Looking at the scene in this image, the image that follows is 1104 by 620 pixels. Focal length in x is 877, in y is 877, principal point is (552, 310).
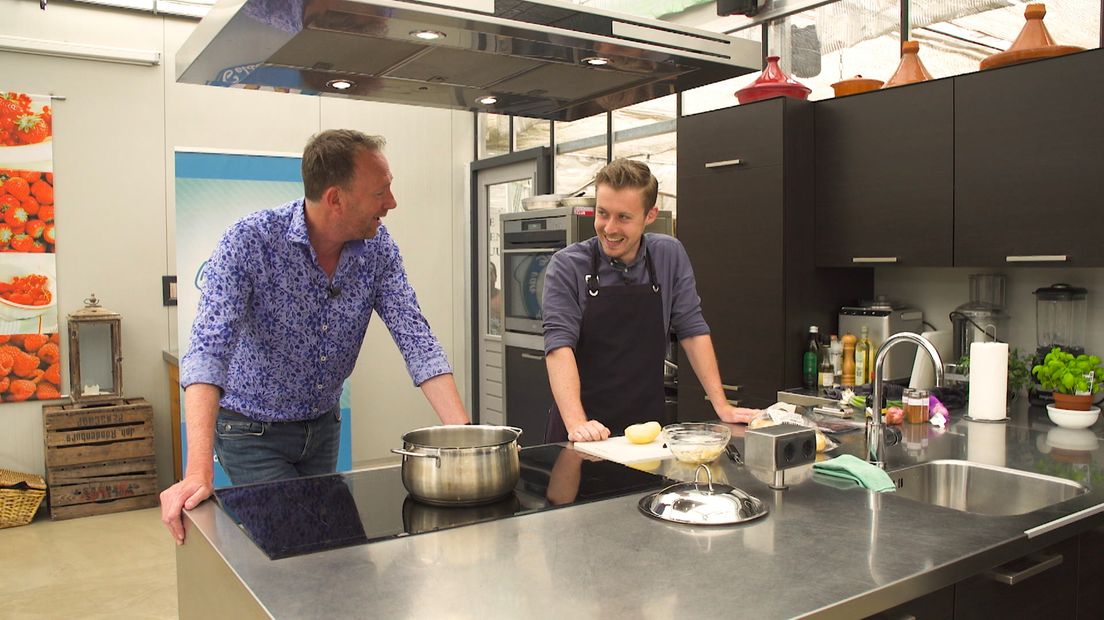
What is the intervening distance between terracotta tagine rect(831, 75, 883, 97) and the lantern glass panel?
14.1ft

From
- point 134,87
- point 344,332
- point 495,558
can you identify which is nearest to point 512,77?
point 344,332

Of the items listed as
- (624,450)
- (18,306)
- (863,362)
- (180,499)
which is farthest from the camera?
(18,306)

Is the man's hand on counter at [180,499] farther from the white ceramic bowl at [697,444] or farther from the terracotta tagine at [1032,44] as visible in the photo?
the terracotta tagine at [1032,44]

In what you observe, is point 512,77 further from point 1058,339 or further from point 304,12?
point 1058,339

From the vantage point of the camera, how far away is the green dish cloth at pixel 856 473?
1803 millimetres

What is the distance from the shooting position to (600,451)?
6.96 ft

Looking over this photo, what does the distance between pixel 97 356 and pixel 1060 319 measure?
5081 mm

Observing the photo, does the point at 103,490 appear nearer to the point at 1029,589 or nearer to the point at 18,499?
the point at 18,499

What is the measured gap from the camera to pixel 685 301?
2.85 m

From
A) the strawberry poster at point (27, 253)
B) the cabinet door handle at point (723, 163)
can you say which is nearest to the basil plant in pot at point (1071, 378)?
the cabinet door handle at point (723, 163)

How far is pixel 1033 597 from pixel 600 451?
37.0 inches

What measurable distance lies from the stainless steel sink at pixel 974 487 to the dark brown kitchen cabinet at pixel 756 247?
1475mm

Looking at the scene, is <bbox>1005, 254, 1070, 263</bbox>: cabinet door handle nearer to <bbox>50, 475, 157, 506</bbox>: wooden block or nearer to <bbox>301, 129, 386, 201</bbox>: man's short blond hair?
<bbox>301, 129, 386, 201</bbox>: man's short blond hair

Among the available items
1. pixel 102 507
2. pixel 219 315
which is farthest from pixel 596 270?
pixel 102 507
